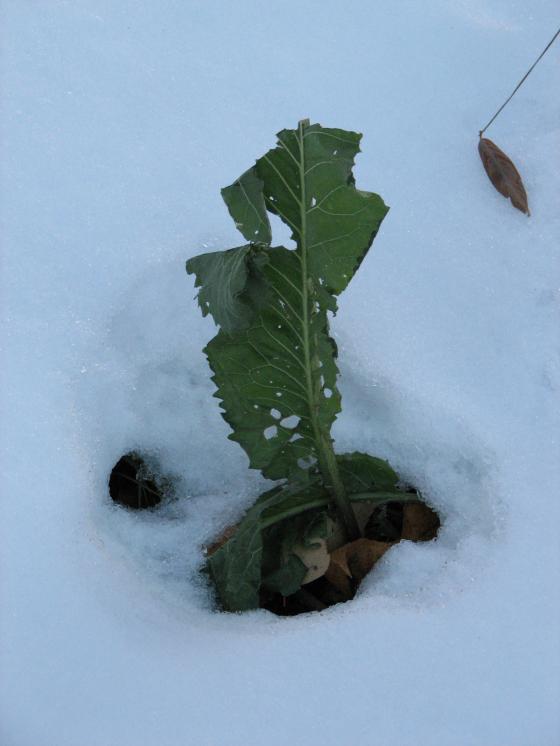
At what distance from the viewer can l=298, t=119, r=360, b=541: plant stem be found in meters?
1.09

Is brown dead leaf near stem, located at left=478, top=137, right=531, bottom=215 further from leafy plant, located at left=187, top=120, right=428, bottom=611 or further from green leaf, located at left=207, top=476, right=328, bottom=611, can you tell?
green leaf, located at left=207, top=476, right=328, bottom=611

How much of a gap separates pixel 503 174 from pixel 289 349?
Answer: 550mm

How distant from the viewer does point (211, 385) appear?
1.37 metres

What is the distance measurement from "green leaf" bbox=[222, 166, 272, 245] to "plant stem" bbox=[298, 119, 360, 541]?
0.04 m

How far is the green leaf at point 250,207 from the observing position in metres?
1.09

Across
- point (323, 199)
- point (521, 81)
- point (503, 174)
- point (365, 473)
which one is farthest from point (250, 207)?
point (521, 81)

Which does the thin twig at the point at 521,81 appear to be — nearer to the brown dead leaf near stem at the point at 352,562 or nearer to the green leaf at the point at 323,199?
the green leaf at the point at 323,199

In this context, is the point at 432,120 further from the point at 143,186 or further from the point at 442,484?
the point at 442,484

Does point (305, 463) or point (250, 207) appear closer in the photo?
point (250, 207)

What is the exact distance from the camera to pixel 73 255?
143 cm

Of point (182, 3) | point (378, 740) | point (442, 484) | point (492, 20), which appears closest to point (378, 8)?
point (492, 20)

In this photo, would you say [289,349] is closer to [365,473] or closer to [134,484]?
[365,473]

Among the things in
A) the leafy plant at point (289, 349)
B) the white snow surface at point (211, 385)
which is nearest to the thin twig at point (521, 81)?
the white snow surface at point (211, 385)

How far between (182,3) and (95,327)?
0.65 metres
